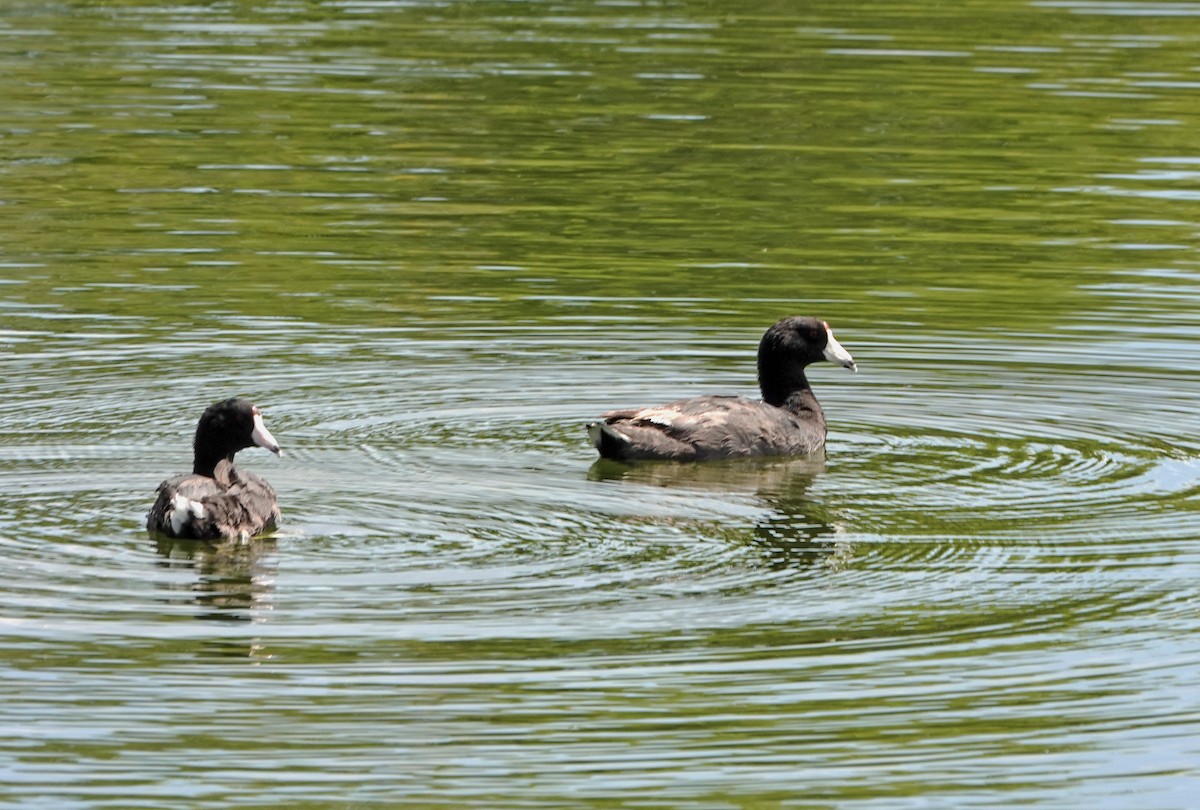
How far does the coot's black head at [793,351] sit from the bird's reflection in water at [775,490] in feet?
2.79

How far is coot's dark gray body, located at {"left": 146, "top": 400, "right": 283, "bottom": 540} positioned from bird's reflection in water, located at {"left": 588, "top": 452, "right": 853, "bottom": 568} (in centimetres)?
195

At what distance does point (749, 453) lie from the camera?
13523 millimetres

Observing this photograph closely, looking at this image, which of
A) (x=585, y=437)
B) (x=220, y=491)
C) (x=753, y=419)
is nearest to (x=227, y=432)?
(x=220, y=491)

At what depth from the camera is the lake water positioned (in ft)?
28.1

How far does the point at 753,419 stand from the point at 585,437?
91 cm

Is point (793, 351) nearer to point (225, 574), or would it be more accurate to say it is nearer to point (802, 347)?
point (802, 347)

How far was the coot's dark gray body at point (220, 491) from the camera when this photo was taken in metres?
10.8

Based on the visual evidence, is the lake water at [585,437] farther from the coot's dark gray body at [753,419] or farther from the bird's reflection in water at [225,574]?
the coot's dark gray body at [753,419]

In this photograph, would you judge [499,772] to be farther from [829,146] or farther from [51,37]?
[51,37]

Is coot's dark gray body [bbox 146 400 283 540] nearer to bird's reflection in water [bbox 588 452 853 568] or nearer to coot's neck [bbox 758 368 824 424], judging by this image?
bird's reflection in water [bbox 588 452 853 568]

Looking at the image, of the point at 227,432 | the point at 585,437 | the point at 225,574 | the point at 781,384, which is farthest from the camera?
the point at 781,384

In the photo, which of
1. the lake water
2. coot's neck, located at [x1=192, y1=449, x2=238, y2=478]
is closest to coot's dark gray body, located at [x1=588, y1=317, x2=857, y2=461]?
the lake water

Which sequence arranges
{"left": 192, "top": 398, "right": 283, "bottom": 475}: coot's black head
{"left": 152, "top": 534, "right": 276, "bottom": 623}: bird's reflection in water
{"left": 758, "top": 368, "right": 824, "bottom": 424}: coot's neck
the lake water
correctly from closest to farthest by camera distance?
the lake water < {"left": 152, "top": 534, "right": 276, "bottom": 623}: bird's reflection in water < {"left": 192, "top": 398, "right": 283, "bottom": 475}: coot's black head < {"left": 758, "top": 368, "right": 824, "bottom": 424}: coot's neck

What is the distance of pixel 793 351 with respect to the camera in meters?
14.3
